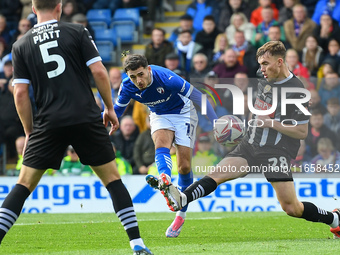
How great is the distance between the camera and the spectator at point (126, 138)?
Result: 14.0m

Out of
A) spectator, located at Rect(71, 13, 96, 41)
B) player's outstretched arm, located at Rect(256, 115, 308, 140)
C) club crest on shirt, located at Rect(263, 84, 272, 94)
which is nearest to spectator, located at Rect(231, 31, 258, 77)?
spectator, located at Rect(71, 13, 96, 41)

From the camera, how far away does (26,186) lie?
566 cm

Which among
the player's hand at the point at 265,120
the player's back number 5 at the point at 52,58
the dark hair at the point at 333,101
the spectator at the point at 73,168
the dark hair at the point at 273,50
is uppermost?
the player's back number 5 at the point at 52,58

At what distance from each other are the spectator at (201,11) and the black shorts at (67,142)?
11109 millimetres

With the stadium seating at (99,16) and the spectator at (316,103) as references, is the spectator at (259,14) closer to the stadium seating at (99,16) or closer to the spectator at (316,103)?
the spectator at (316,103)

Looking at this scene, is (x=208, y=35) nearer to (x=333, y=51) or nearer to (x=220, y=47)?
(x=220, y=47)

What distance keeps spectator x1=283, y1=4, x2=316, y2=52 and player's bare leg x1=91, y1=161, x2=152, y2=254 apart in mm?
9773

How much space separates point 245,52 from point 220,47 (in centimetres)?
72

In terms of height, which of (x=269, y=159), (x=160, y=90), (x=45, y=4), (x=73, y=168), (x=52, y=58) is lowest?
(x=73, y=168)

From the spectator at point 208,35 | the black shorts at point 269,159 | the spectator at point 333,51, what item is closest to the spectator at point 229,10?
the spectator at point 208,35

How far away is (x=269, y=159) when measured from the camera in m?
7.40

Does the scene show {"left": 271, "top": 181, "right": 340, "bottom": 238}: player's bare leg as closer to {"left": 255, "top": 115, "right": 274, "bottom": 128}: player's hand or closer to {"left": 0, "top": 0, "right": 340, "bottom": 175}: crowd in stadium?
{"left": 255, "top": 115, "right": 274, "bottom": 128}: player's hand

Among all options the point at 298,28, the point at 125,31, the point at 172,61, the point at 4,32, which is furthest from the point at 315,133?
the point at 4,32

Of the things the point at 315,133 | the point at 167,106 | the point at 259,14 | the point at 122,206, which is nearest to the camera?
the point at 122,206
